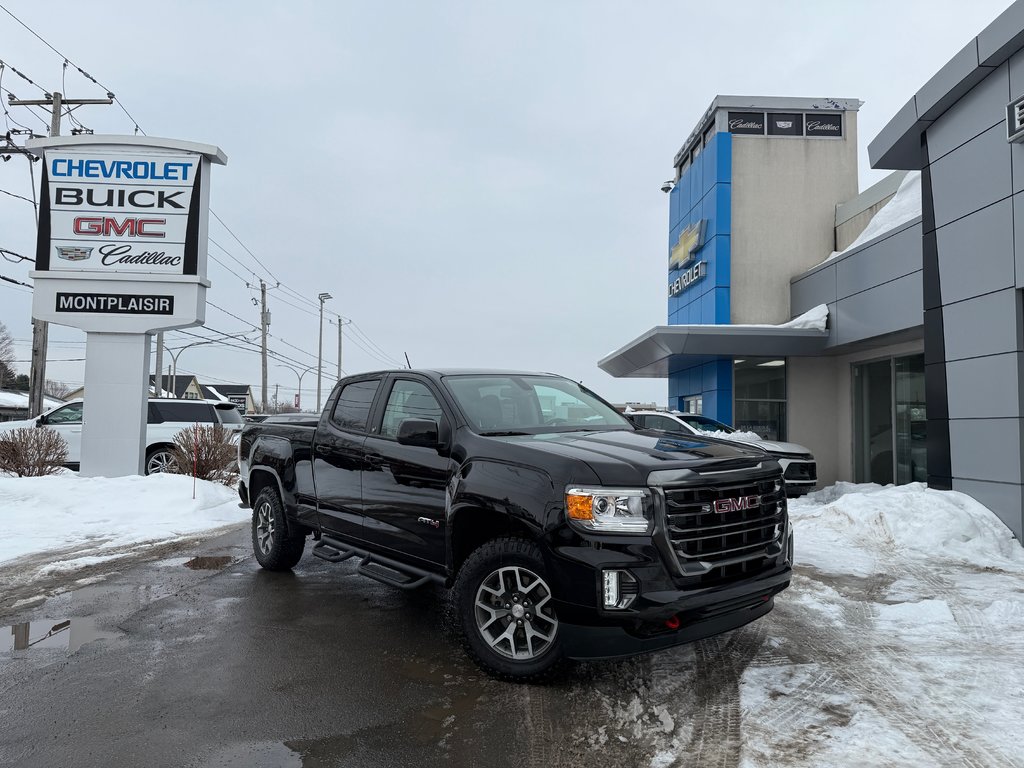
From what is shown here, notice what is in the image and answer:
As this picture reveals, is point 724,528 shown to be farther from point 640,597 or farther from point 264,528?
point 264,528

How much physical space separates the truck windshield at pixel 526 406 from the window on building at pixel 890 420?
9.16 m

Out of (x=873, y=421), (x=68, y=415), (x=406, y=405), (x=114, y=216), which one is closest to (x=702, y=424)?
(x=873, y=421)

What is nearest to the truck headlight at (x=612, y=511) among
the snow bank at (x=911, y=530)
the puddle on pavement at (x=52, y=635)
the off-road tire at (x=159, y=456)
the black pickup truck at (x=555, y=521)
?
the black pickup truck at (x=555, y=521)

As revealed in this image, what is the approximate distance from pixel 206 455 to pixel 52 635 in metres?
8.65

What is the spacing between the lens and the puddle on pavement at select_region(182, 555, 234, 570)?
7109 mm

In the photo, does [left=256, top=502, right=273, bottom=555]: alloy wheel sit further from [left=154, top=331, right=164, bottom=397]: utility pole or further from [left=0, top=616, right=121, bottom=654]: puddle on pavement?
[left=154, top=331, right=164, bottom=397]: utility pole

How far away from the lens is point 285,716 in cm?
360

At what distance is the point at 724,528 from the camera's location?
3.80m

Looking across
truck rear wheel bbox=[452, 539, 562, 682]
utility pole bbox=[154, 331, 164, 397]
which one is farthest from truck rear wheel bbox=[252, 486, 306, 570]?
utility pole bbox=[154, 331, 164, 397]

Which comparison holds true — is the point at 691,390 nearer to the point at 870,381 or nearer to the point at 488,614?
the point at 870,381

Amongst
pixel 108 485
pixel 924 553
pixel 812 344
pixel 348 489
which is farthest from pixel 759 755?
pixel 812 344

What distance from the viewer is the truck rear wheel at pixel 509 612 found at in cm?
380

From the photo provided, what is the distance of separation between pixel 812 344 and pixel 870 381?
1.52m

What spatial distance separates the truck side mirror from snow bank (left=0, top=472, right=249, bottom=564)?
5102 mm
